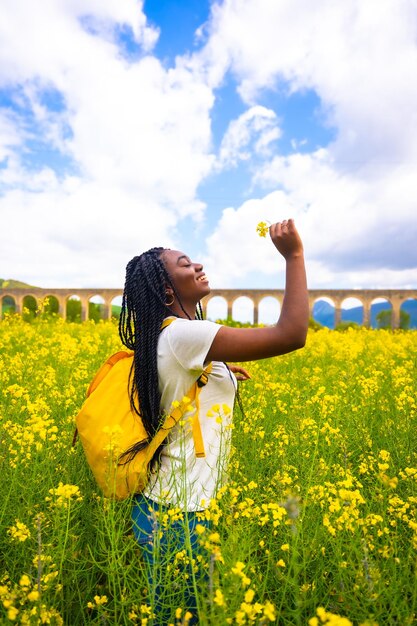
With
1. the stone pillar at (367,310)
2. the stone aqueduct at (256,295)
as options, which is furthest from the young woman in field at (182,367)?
the stone pillar at (367,310)

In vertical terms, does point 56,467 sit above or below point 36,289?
below

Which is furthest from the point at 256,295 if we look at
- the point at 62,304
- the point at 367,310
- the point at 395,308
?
the point at 62,304

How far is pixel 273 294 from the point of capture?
38156 millimetres

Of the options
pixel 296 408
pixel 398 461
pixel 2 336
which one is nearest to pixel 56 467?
pixel 296 408

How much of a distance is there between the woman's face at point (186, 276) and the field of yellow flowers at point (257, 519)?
0.71 m

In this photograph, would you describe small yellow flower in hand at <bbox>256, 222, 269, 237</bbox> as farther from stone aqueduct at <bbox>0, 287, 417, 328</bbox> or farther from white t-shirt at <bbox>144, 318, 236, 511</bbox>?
stone aqueduct at <bbox>0, 287, 417, 328</bbox>

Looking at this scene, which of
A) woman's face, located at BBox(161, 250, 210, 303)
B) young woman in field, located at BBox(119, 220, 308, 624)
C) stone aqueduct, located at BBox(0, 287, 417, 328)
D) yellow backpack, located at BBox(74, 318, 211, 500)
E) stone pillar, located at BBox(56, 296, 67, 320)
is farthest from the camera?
stone pillar, located at BBox(56, 296, 67, 320)

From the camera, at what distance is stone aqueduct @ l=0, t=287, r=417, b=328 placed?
120ft

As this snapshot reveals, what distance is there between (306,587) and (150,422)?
71cm

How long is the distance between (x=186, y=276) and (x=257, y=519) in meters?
0.97

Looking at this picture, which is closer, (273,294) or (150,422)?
(150,422)

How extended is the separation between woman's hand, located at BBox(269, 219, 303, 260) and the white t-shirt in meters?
0.32

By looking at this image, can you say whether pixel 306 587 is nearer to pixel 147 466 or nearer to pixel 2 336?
pixel 147 466

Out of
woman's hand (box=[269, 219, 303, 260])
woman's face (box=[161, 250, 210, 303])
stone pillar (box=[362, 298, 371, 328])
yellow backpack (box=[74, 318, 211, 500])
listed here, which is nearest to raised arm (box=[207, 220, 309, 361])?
woman's hand (box=[269, 219, 303, 260])
